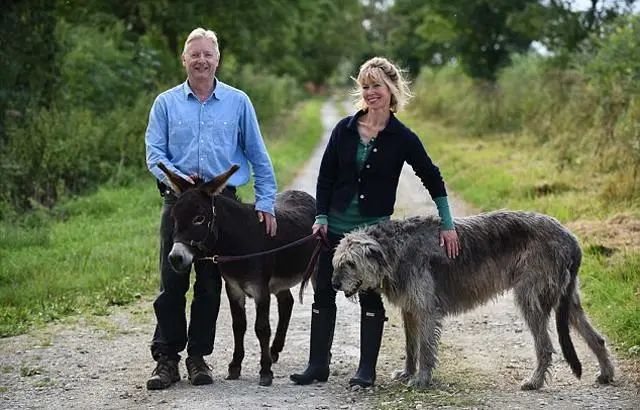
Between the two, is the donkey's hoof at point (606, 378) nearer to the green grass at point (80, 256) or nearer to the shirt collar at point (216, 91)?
the shirt collar at point (216, 91)

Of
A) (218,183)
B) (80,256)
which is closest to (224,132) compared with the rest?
(218,183)

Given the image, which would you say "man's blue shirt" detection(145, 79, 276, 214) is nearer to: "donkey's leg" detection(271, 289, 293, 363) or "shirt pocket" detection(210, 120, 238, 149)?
"shirt pocket" detection(210, 120, 238, 149)

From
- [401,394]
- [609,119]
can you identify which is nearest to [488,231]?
[401,394]

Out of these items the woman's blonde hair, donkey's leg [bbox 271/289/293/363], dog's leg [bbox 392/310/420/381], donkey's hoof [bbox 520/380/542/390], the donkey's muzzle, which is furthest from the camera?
donkey's leg [bbox 271/289/293/363]

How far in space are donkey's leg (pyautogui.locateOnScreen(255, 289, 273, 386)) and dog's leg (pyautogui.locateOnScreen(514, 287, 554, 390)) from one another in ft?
5.78

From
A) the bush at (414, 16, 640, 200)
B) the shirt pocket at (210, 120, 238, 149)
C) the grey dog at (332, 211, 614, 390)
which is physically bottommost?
the grey dog at (332, 211, 614, 390)

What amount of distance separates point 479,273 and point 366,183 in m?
1.02

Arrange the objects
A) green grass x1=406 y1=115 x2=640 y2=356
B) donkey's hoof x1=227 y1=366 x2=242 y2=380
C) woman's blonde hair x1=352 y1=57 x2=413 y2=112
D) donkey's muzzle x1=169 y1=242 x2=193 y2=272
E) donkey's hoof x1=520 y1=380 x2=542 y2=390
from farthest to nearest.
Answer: green grass x1=406 y1=115 x2=640 y2=356 < donkey's hoof x1=227 y1=366 x2=242 y2=380 < donkey's hoof x1=520 y1=380 x2=542 y2=390 < woman's blonde hair x1=352 y1=57 x2=413 y2=112 < donkey's muzzle x1=169 y1=242 x2=193 y2=272

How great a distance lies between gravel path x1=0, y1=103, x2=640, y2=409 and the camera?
250 inches

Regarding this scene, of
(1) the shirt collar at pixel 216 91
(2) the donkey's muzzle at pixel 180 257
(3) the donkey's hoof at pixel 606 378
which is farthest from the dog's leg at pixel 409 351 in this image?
(1) the shirt collar at pixel 216 91

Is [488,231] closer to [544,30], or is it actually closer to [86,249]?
[86,249]

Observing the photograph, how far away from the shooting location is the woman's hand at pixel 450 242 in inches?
259

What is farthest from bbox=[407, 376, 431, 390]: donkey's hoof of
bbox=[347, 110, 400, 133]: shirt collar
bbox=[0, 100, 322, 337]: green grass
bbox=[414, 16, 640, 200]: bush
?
bbox=[414, 16, 640, 200]: bush

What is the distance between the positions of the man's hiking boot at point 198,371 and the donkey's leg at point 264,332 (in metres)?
0.38
